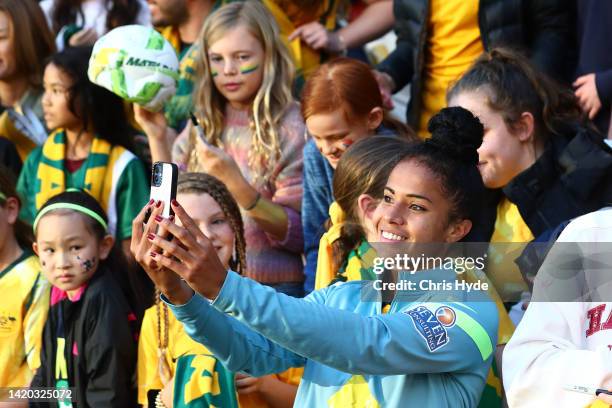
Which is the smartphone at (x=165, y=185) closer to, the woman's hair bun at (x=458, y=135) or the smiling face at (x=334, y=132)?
the woman's hair bun at (x=458, y=135)

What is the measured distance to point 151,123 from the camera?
487 centimetres

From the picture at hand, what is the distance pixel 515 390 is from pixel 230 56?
253cm

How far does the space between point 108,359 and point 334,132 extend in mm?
1197

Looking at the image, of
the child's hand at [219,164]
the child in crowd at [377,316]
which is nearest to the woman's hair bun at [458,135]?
the child in crowd at [377,316]

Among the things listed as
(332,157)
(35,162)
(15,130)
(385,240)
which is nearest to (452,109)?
(385,240)

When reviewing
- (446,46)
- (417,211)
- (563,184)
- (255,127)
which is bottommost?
(417,211)

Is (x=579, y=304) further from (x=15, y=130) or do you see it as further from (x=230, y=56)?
(x=15, y=130)

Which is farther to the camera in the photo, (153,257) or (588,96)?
(588,96)

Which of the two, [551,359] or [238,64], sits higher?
[238,64]

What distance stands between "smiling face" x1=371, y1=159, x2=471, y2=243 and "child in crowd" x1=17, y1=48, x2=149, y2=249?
2.19 m

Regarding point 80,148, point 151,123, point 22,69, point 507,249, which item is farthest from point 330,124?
point 22,69

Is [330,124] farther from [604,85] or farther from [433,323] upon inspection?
[433,323]

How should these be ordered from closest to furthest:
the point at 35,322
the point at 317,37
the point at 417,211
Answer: the point at 417,211 < the point at 35,322 < the point at 317,37

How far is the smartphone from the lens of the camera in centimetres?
260
